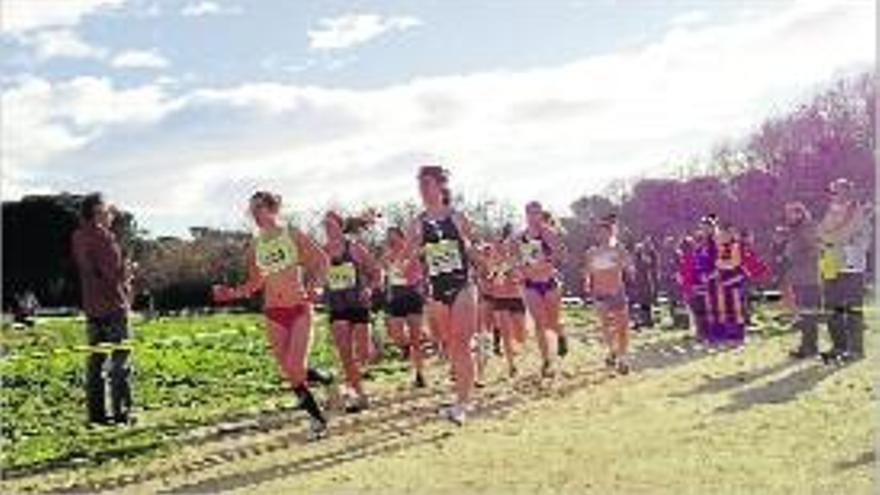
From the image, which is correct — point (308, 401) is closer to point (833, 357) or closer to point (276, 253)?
point (276, 253)

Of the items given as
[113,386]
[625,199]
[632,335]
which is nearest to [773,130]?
[625,199]

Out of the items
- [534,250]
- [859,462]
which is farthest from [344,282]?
[859,462]

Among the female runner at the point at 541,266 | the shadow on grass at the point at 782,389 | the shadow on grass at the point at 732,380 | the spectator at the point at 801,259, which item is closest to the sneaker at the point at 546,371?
the female runner at the point at 541,266

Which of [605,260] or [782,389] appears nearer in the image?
[782,389]

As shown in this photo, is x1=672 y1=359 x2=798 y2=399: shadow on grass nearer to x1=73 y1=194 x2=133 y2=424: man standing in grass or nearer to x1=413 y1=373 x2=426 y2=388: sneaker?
x1=413 y1=373 x2=426 y2=388: sneaker

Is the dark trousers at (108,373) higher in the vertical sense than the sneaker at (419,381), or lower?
higher

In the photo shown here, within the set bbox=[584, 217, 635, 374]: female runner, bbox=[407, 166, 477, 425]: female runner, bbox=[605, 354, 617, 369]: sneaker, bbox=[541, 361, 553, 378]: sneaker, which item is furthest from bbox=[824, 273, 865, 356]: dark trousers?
bbox=[407, 166, 477, 425]: female runner

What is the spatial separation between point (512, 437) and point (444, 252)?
206 cm

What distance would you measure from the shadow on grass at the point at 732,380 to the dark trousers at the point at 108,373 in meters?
5.23

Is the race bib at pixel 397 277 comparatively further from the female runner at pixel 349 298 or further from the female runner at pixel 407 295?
the female runner at pixel 349 298

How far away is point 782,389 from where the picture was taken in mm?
14695

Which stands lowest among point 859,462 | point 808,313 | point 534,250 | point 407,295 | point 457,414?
point 859,462

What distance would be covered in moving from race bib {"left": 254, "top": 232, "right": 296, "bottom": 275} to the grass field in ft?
4.56

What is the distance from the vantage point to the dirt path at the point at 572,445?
9.61 metres
